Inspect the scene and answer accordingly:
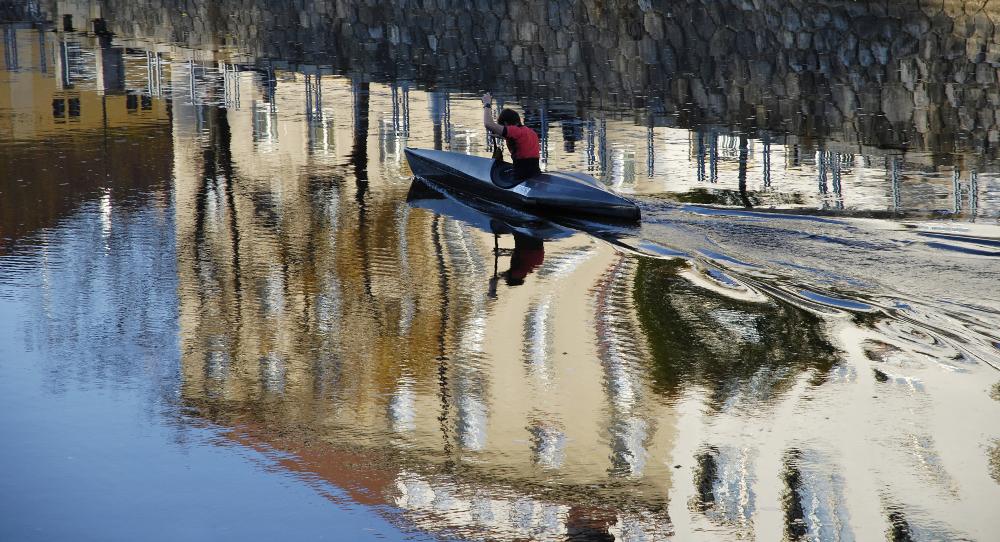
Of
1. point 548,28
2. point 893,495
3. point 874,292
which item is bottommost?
point 893,495

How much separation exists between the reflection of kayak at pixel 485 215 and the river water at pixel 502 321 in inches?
2.7

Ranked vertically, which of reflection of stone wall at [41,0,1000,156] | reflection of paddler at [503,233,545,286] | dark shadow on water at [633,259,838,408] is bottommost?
dark shadow on water at [633,259,838,408]

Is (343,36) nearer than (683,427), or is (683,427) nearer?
(683,427)

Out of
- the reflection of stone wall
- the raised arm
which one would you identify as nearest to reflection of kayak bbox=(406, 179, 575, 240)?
the raised arm

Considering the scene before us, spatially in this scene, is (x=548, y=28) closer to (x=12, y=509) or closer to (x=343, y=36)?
(x=343, y=36)

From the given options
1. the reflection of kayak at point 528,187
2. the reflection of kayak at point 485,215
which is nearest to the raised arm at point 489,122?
the reflection of kayak at point 528,187

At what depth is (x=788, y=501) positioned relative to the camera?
7.68 m

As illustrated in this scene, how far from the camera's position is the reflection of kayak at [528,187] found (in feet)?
46.8

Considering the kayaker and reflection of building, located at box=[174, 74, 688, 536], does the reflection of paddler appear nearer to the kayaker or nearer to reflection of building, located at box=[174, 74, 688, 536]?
reflection of building, located at box=[174, 74, 688, 536]

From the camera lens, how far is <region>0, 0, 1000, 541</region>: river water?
778 cm

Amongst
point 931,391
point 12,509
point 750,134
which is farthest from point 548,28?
point 12,509

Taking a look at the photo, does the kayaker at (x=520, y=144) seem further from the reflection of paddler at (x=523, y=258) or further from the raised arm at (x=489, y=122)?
the reflection of paddler at (x=523, y=258)

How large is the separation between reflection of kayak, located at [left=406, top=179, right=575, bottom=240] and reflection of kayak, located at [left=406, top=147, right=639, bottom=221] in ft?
0.44

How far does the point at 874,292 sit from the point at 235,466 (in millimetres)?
5894
